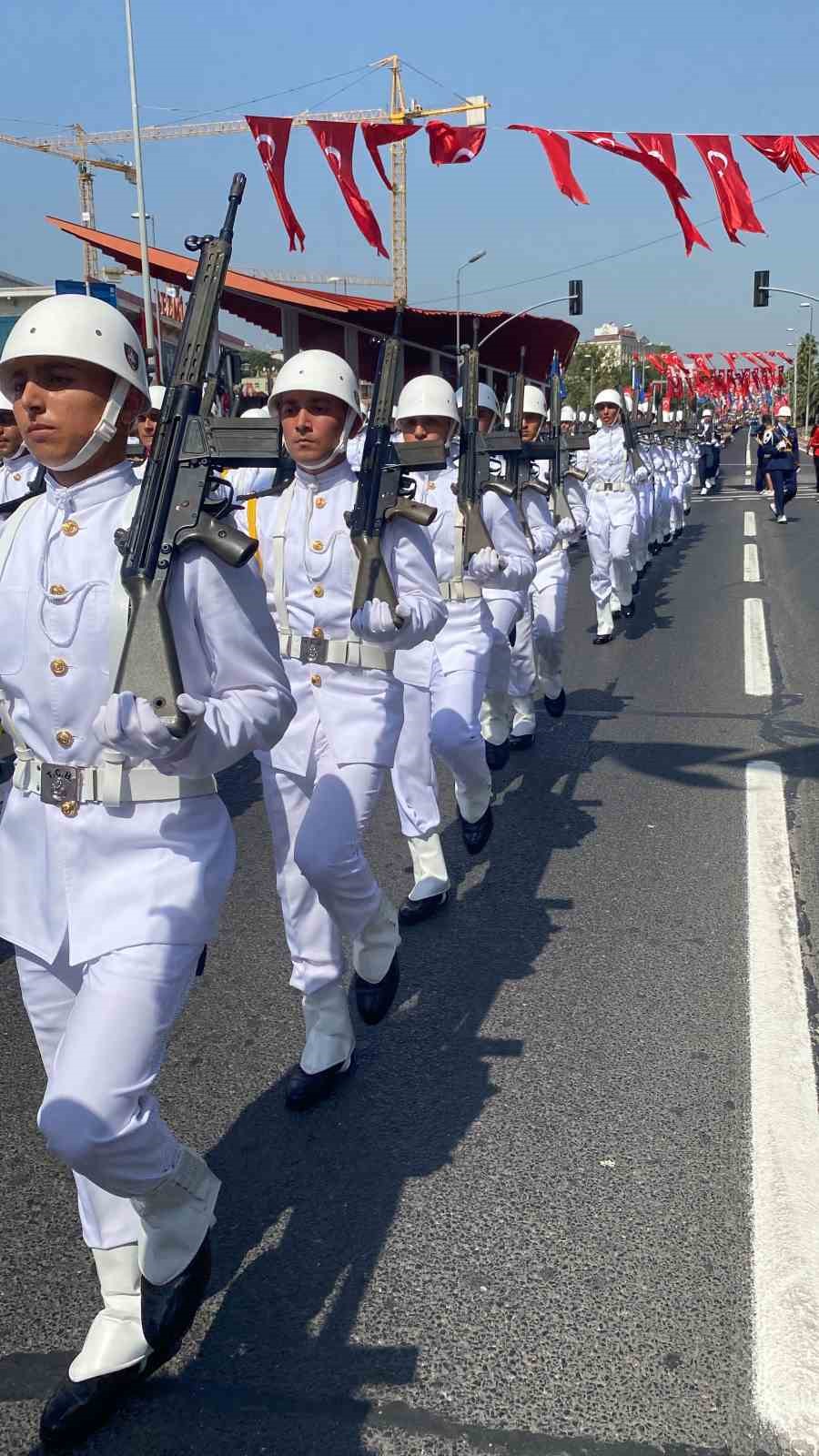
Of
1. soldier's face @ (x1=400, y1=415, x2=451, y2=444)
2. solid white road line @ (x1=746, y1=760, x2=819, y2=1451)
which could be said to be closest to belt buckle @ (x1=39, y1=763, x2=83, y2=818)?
solid white road line @ (x1=746, y1=760, x2=819, y2=1451)

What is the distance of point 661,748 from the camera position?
8523 millimetres

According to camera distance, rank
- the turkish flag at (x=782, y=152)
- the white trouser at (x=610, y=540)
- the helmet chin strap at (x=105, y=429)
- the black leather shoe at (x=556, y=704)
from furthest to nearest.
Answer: the white trouser at (x=610, y=540) → the turkish flag at (x=782, y=152) → the black leather shoe at (x=556, y=704) → the helmet chin strap at (x=105, y=429)

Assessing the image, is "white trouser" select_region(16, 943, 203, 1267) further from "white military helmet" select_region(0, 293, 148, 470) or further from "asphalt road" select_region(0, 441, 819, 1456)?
"white military helmet" select_region(0, 293, 148, 470)

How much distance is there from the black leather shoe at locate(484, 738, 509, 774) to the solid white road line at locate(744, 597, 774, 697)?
8.88ft

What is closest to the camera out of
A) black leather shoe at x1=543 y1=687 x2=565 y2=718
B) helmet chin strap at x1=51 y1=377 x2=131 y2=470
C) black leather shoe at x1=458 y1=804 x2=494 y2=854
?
helmet chin strap at x1=51 y1=377 x2=131 y2=470

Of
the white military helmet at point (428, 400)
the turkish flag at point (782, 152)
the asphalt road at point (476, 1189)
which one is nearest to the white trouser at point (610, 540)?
the turkish flag at point (782, 152)

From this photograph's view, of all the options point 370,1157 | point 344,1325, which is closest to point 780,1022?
point 370,1157

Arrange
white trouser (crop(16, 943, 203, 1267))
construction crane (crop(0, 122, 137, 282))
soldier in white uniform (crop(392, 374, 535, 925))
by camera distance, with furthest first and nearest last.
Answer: construction crane (crop(0, 122, 137, 282)) → soldier in white uniform (crop(392, 374, 535, 925)) → white trouser (crop(16, 943, 203, 1267))

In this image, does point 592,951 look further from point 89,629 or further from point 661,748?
point 661,748

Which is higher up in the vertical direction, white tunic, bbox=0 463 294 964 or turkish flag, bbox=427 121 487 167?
turkish flag, bbox=427 121 487 167

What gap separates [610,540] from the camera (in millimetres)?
13984

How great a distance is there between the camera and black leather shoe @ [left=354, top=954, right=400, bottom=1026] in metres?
4.46

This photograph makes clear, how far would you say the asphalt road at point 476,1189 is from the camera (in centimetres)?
271

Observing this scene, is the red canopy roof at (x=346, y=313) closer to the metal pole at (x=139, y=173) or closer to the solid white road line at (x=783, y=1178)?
the metal pole at (x=139, y=173)
